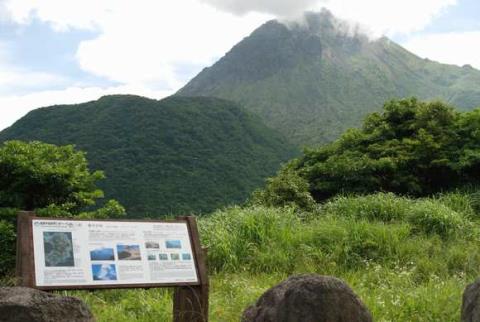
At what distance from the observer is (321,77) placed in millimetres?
129750

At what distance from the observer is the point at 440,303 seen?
19.3ft

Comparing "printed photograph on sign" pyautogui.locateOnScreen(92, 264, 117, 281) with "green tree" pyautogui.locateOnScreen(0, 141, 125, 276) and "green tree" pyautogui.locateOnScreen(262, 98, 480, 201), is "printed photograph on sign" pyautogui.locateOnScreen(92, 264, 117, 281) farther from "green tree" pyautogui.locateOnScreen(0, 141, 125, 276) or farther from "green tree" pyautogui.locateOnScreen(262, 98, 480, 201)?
"green tree" pyautogui.locateOnScreen(262, 98, 480, 201)

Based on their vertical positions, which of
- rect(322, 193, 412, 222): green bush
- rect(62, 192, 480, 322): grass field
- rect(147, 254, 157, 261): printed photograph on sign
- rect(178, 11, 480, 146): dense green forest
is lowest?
rect(62, 192, 480, 322): grass field

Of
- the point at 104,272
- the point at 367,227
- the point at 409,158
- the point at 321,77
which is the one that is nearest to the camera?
the point at 104,272

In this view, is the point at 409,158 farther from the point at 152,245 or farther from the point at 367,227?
the point at 152,245

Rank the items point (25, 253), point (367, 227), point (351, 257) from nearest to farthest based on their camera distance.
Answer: point (25, 253) < point (351, 257) < point (367, 227)

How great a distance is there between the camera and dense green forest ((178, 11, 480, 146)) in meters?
110

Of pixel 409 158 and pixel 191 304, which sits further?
pixel 409 158

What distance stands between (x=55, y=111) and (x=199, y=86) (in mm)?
68204

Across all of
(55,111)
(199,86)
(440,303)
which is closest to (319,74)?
(199,86)

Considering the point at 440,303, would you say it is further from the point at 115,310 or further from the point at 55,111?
the point at 55,111

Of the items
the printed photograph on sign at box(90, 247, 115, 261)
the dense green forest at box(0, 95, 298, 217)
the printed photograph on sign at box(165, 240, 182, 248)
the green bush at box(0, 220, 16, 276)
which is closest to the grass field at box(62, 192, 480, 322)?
the printed photograph on sign at box(165, 240, 182, 248)

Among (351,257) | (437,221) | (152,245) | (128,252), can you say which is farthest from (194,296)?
(437,221)

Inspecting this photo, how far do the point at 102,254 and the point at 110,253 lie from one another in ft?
Result: 0.23
